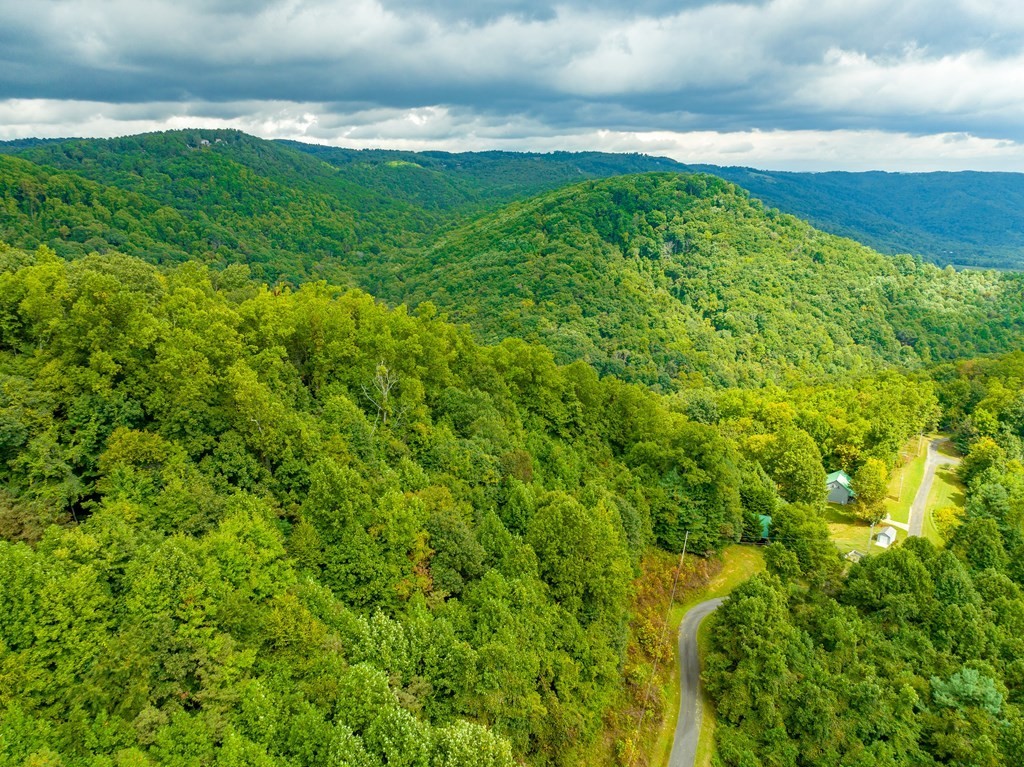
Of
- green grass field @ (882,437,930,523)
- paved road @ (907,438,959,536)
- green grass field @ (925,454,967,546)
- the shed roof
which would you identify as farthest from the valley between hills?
the shed roof

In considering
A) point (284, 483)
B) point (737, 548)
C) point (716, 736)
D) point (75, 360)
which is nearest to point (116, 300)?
point (75, 360)

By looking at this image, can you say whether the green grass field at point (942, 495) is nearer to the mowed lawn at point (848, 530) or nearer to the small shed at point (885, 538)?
the mowed lawn at point (848, 530)

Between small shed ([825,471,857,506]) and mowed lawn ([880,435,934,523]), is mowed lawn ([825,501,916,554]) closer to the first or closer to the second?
small shed ([825,471,857,506])

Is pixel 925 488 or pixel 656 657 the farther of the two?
pixel 925 488

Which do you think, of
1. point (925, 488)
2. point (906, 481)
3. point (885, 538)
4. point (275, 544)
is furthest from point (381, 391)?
point (925, 488)

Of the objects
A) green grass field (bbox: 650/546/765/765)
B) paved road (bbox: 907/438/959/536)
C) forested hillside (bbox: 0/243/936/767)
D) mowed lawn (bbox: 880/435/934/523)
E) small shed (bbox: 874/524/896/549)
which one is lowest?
paved road (bbox: 907/438/959/536)

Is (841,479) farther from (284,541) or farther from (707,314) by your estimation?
(707,314)

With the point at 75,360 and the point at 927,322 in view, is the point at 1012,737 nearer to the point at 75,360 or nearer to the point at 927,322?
the point at 75,360
